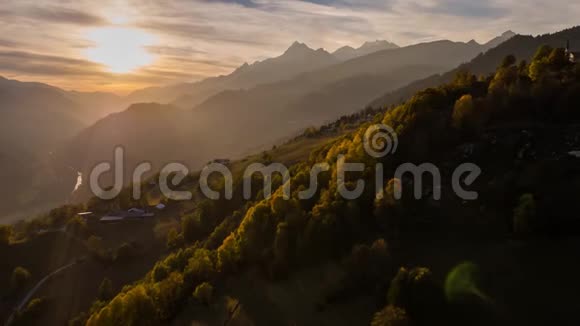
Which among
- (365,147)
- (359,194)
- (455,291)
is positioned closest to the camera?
(455,291)

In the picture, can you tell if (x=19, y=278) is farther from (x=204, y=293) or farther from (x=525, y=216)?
(x=525, y=216)

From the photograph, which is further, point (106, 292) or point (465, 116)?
point (106, 292)

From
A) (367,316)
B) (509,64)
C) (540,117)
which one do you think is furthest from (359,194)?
(509,64)

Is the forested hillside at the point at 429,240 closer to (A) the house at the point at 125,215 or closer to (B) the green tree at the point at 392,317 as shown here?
(B) the green tree at the point at 392,317

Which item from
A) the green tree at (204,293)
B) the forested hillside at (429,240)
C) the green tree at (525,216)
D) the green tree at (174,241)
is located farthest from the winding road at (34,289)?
the green tree at (525,216)

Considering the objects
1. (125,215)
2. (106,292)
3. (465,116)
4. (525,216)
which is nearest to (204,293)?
(106,292)

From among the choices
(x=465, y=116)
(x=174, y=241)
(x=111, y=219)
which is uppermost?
(x=465, y=116)

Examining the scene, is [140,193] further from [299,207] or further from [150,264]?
[299,207]

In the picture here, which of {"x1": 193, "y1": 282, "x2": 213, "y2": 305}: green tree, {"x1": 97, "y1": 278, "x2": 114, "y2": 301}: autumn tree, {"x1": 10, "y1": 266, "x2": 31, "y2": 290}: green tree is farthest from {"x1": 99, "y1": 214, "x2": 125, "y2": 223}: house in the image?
{"x1": 193, "y1": 282, "x2": 213, "y2": 305}: green tree

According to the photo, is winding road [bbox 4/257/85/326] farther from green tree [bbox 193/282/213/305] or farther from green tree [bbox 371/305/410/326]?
green tree [bbox 371/305/410/326]
